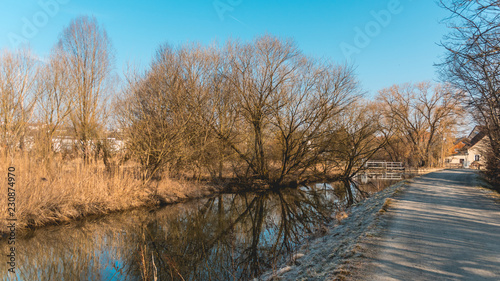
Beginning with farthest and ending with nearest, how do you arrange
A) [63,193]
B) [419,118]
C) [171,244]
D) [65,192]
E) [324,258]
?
[419,118]
[65,192]
[63,193]
[171,244]
[324,258]

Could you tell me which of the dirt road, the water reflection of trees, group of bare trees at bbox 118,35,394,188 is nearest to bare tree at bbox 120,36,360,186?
group of bare trees at bbox 118,35,394,188

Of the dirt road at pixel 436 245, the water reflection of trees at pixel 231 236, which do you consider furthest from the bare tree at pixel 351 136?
the dirt road at pixel 436 245

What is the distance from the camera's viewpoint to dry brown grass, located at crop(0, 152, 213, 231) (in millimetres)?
8461

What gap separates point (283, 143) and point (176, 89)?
24.9 ft

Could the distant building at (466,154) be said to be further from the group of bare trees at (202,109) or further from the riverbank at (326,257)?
the riverbank at (326,257)

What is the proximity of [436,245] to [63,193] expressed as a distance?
11021 mm

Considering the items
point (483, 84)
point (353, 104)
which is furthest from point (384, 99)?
point (483, 84)

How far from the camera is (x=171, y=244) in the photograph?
307 inches

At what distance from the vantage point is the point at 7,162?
8516 millimetres

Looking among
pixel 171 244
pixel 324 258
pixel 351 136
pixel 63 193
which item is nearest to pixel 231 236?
pixel 171 244

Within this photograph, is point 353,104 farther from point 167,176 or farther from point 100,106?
point 100,106

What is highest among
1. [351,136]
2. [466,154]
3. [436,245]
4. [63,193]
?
[351,136]

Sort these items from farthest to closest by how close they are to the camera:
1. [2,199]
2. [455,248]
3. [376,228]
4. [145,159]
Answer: [145,159], [2,199], [376,228], [455,248]

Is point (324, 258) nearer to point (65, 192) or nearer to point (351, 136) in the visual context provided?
point (65, 192)
